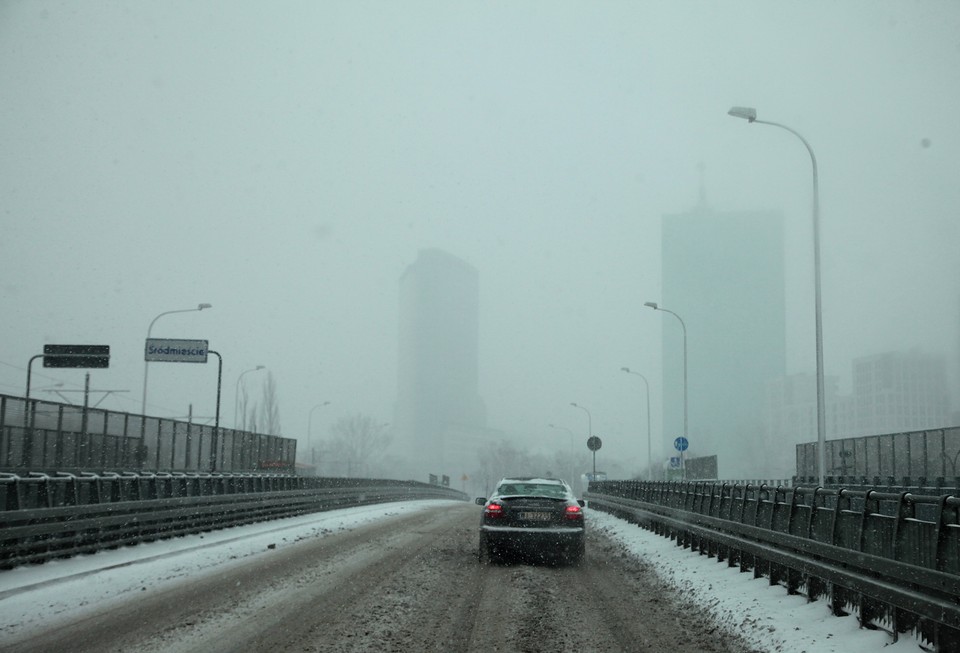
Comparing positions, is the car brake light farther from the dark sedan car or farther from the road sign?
the road sign

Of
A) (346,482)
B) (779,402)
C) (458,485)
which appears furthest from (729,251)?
(346,482)

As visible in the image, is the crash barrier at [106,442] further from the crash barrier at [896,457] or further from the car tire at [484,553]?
the crash barrier at [896,457]

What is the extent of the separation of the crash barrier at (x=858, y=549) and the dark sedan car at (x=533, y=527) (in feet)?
6.80

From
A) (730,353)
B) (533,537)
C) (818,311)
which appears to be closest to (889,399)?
(730,353)

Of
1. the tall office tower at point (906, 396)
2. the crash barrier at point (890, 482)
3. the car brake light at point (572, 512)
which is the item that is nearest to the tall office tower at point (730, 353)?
the tall office tower at point (906, 396)

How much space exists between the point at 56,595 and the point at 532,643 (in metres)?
5.50

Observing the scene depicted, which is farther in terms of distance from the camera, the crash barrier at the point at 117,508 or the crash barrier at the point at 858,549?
the crash barrier at the point at 117,508

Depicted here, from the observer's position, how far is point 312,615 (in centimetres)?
852

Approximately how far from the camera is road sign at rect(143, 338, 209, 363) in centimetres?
3512

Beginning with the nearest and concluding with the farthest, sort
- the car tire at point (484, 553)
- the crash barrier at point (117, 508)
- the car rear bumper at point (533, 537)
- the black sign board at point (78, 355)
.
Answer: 1. the crash barrier at point (117, 508)
2. the car rear bumper at point (533, 537)
3. the car tire at point (484, 553)
4. the black sign board at point (78, 355)

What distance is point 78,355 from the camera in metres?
31.4

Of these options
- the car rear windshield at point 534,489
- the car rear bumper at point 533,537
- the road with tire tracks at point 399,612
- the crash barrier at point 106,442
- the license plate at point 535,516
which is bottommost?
the road with tire tracks at point 399,612

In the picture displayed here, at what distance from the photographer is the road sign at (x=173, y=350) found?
35.1m

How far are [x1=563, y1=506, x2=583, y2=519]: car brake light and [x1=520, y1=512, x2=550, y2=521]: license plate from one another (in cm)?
29
